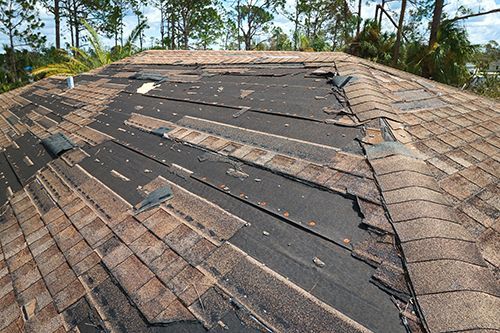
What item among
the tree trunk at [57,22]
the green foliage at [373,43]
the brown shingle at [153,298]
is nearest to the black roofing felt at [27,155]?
the brown shingle at [153,298]

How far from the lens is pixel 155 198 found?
2.78 m

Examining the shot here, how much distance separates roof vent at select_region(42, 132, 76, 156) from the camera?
4422 millimetres

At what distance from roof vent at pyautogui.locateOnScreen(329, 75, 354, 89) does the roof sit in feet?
0.06

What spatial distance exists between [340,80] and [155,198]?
3.04 m

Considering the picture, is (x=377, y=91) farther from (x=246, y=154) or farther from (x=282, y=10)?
(x=282, y=10)

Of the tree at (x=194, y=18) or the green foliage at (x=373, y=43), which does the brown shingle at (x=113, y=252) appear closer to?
the green foliage at (x=373, y=43)

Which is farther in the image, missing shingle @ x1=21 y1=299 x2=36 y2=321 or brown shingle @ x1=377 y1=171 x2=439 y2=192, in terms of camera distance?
brown shingle @ x1=377 y1=171 x2=439 y2=192

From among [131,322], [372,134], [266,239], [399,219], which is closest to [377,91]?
[372,134]

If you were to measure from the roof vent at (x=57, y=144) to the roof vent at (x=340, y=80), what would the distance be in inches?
151

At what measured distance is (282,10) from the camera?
37.0 metres

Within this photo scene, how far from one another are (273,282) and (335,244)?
47 centimetres

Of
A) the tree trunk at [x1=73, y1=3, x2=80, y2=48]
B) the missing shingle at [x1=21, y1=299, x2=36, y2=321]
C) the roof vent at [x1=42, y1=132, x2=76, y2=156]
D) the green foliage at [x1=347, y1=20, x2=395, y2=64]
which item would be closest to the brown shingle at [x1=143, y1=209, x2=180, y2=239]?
the missing shingle at [x1=21, y1=299, x2=36, y2=321]

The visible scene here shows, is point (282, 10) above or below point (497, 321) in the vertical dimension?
above

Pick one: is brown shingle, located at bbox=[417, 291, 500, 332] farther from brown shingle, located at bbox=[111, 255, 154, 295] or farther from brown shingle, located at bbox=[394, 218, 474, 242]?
brown shingle, located at bbox=[111, 255, 154, 295]
